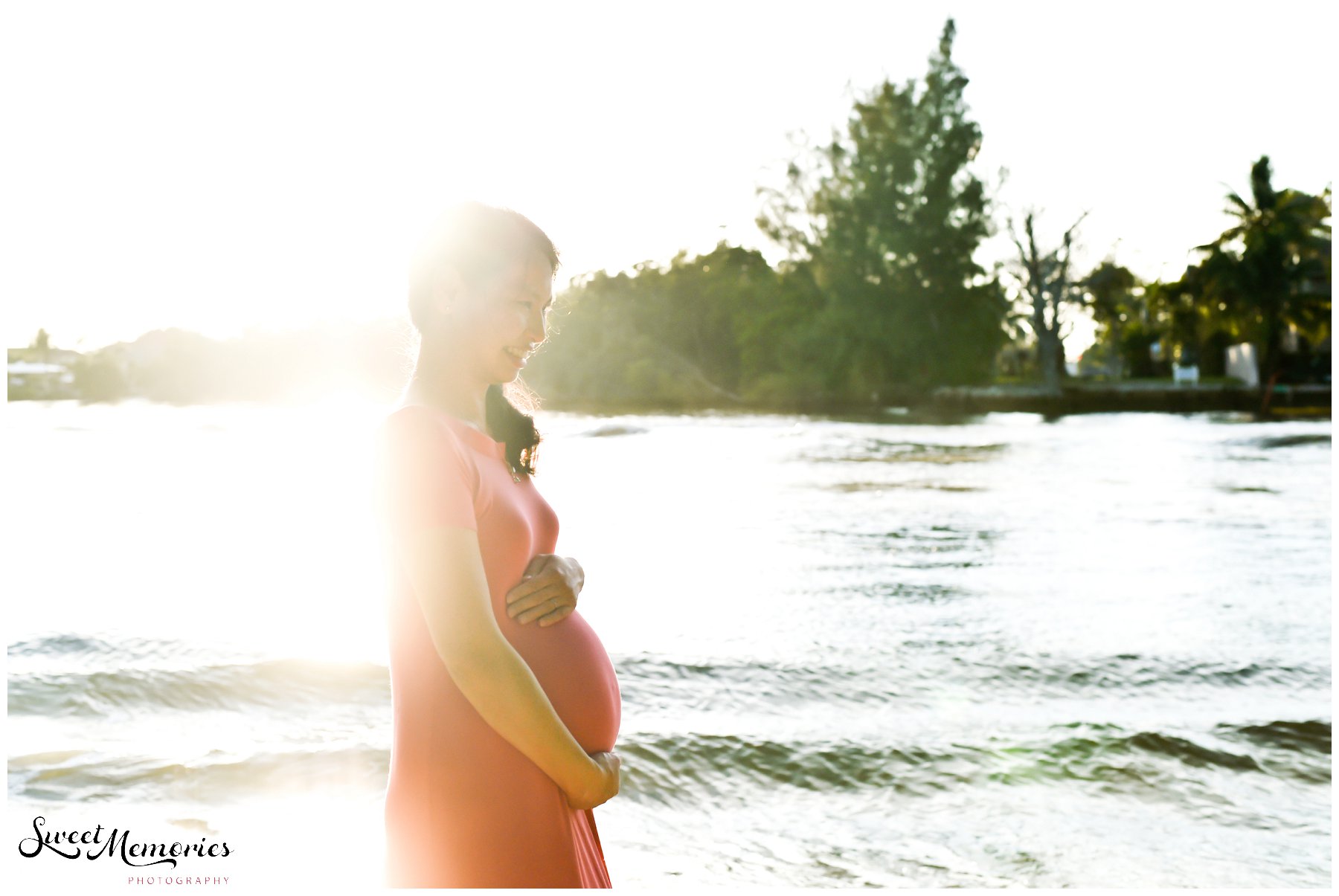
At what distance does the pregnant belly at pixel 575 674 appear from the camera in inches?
65.6

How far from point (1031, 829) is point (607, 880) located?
292cm

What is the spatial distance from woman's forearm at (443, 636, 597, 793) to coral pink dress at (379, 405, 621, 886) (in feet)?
0.26

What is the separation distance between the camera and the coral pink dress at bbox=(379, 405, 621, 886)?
1562 millimetres

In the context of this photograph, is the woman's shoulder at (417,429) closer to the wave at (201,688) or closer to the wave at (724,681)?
the wave at (724,681)

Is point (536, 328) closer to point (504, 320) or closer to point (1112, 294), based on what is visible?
point (504, 320)

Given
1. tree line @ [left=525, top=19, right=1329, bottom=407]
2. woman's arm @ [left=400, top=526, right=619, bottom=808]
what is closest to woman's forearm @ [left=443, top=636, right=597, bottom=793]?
woman's arm @ [left=400, top=526, right=619, bottom=808]

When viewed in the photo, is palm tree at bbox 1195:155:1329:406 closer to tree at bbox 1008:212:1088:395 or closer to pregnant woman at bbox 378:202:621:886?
tree at bbox 1008:212:1088:395

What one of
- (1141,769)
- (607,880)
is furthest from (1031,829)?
(607,880)

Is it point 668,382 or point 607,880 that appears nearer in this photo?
point 607,880

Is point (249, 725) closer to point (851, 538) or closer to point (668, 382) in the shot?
point (851, 538)

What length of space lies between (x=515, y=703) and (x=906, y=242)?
2386 inches

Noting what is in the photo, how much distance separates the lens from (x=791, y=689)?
242 inches

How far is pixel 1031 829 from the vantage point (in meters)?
4.18

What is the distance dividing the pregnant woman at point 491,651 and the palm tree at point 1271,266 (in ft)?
189
